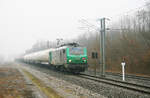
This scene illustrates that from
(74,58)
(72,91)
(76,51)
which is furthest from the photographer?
(76,51)

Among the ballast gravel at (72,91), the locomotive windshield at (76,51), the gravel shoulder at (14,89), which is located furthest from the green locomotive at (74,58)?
the ballast gravel at (72,91)

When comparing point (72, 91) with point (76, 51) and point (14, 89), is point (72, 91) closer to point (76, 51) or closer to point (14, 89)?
point (14, 89)

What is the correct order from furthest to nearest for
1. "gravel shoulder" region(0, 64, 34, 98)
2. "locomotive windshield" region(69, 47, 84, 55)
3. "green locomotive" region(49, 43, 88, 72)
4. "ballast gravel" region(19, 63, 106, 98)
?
"locomotive windshield" region(69, 47, 84, 55) < "green locomotive" region(49, 43, 88, 72) < "gravel shoulder" region(0, 64, 34, 98) < "ballast gravel" region(19, 63, 106, 98)

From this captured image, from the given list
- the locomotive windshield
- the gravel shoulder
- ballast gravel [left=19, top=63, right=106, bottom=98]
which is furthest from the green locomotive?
ballast gravel [left=19, top=63, right=106, bottom=98]

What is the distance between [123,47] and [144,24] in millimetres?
6735

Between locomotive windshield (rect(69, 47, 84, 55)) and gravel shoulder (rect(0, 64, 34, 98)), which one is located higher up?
locomotive windshield (rect(69, 47, 84, 55))

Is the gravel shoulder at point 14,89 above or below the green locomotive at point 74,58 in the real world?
below

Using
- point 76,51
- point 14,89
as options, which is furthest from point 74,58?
point 14,89

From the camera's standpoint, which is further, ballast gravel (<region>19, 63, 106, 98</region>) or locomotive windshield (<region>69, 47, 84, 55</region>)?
locomotive windshield (<region>69, 47, 84, 55</region>)

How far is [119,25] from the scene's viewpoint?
1842 inches

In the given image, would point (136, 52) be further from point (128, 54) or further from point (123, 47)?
point (123, 47)

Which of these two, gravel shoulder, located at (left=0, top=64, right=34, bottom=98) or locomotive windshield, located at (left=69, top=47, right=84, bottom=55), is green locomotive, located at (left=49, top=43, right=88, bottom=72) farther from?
gravel shoulder, located at (left=0, top=64, right=34, bottom=98)

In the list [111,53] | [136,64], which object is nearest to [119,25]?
[111,53]

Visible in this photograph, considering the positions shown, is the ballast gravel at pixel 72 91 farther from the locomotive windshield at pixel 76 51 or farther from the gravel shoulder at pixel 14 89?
the locomotive windshield at pixel 76 51
